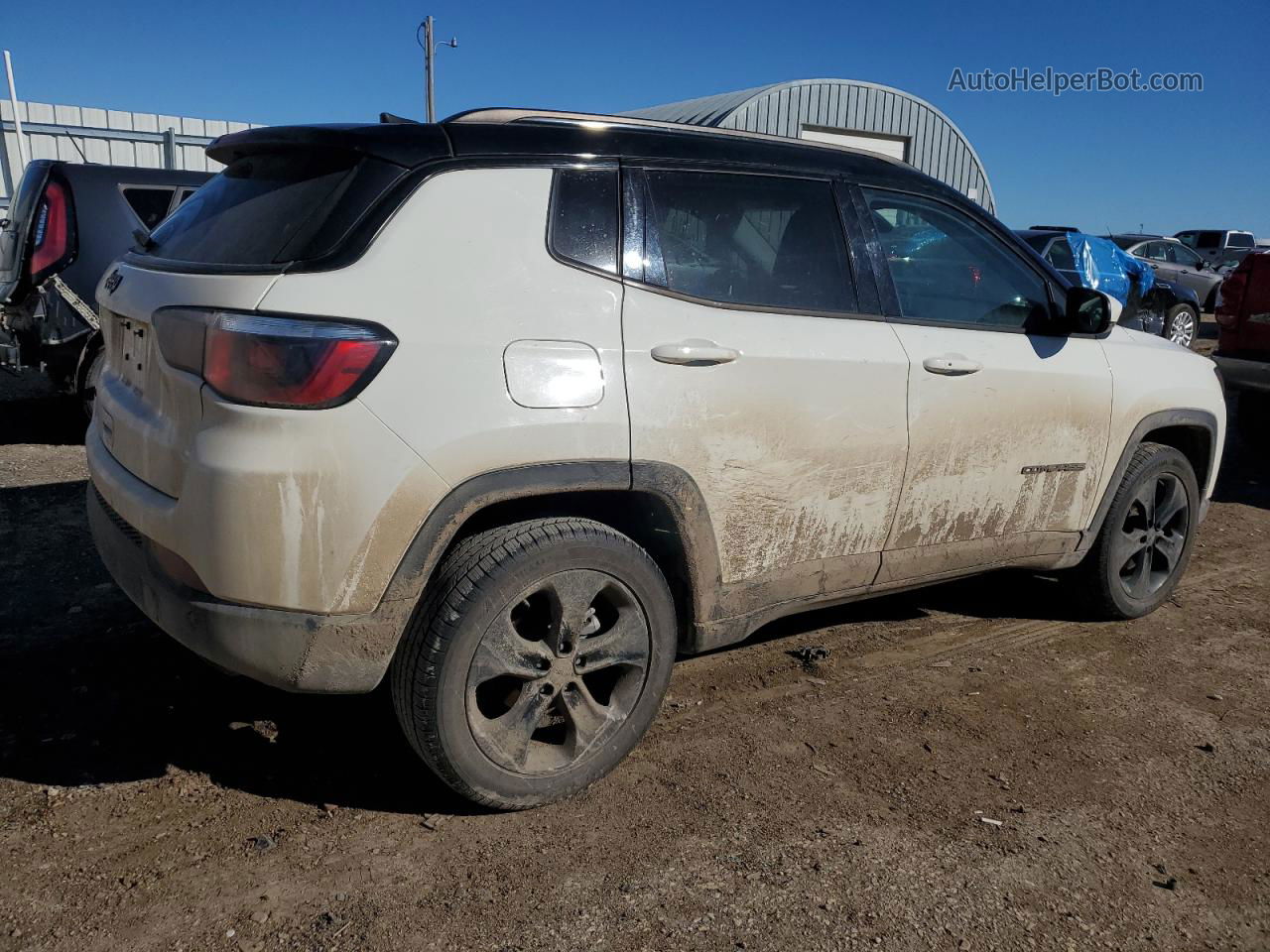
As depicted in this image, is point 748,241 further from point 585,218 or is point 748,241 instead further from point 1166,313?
point 1166,313

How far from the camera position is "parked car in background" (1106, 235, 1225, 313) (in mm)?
18359

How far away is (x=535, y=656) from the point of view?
2.78 meters

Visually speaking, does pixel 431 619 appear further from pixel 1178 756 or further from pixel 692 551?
pixel 1178 756

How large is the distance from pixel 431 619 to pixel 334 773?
744 millimetres

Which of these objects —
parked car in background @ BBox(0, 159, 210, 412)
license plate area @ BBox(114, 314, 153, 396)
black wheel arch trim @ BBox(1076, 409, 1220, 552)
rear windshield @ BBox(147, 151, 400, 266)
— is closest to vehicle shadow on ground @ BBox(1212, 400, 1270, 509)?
black wheel arch trim @ BBox(1076, 409, 1220, 552)

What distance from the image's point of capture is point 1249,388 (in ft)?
25.2

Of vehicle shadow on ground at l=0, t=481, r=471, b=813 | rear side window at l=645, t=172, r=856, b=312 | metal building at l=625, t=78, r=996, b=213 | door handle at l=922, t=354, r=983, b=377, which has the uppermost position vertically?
metal building at l=625, t=78, r=996, b=213

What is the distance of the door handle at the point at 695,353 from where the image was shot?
9.36 feet

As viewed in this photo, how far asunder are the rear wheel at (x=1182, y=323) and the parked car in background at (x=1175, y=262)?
8.33 ft

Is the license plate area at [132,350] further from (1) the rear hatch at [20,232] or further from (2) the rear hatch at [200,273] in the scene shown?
(1) the rear hatch at [20,232]

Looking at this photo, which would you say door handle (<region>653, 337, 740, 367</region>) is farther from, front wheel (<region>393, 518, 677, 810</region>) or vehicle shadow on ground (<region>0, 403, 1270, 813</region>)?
vehicle shadow on ground (<region>0, 403, 1270, 813</region>)

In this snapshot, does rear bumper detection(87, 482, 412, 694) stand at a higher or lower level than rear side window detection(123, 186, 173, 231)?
lower

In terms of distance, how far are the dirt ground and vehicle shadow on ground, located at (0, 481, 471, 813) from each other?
0.4 inches

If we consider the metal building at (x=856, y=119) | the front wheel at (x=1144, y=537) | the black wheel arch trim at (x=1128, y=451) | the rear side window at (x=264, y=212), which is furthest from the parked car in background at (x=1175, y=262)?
the rear side window at (x=264, y=212)
